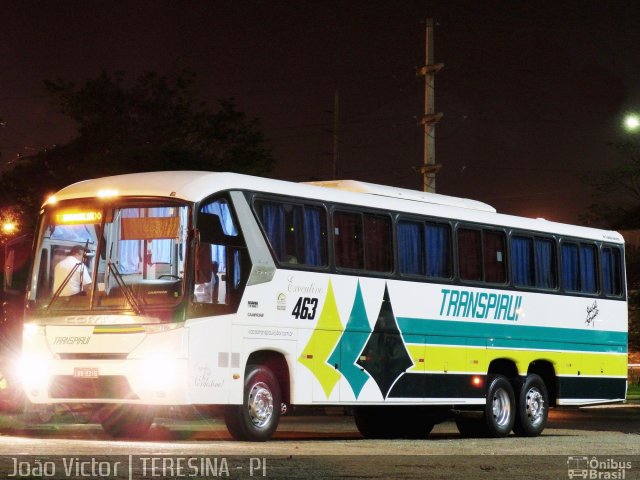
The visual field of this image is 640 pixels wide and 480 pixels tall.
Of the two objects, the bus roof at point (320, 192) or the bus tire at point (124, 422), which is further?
the bus tire at point (124, 422)

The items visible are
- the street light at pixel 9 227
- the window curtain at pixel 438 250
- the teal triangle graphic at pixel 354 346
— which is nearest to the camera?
the teal triangle graphic at pixel 354 346

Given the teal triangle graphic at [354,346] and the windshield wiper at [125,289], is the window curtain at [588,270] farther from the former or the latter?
the windshield wiper at [125,289]

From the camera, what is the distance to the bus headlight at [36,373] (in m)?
18.7

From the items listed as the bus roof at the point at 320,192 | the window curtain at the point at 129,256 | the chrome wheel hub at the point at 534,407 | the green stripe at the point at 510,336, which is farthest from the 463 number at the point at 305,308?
the chrome wheel hub at the point at 534,407

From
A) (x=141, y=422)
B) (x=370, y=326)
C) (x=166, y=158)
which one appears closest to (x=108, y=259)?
(x=141, y=422)

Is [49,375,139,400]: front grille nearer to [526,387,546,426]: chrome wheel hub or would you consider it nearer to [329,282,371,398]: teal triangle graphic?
[329,282,371,398]: teal triangle graphic

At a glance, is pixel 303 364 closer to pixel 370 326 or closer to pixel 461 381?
pixel 370 326

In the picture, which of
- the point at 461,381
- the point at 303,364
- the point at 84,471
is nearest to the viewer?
the point at 84,471

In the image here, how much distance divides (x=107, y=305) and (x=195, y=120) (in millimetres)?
37198

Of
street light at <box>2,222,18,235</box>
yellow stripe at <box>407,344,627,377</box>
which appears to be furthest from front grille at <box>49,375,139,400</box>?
street light at <box>2,222,18,235</box>

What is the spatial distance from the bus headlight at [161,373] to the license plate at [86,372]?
0.76 m

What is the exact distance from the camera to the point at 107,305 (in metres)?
18.4

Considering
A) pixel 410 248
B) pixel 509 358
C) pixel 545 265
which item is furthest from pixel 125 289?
pixel 545 265

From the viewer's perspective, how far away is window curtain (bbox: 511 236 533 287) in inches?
956
